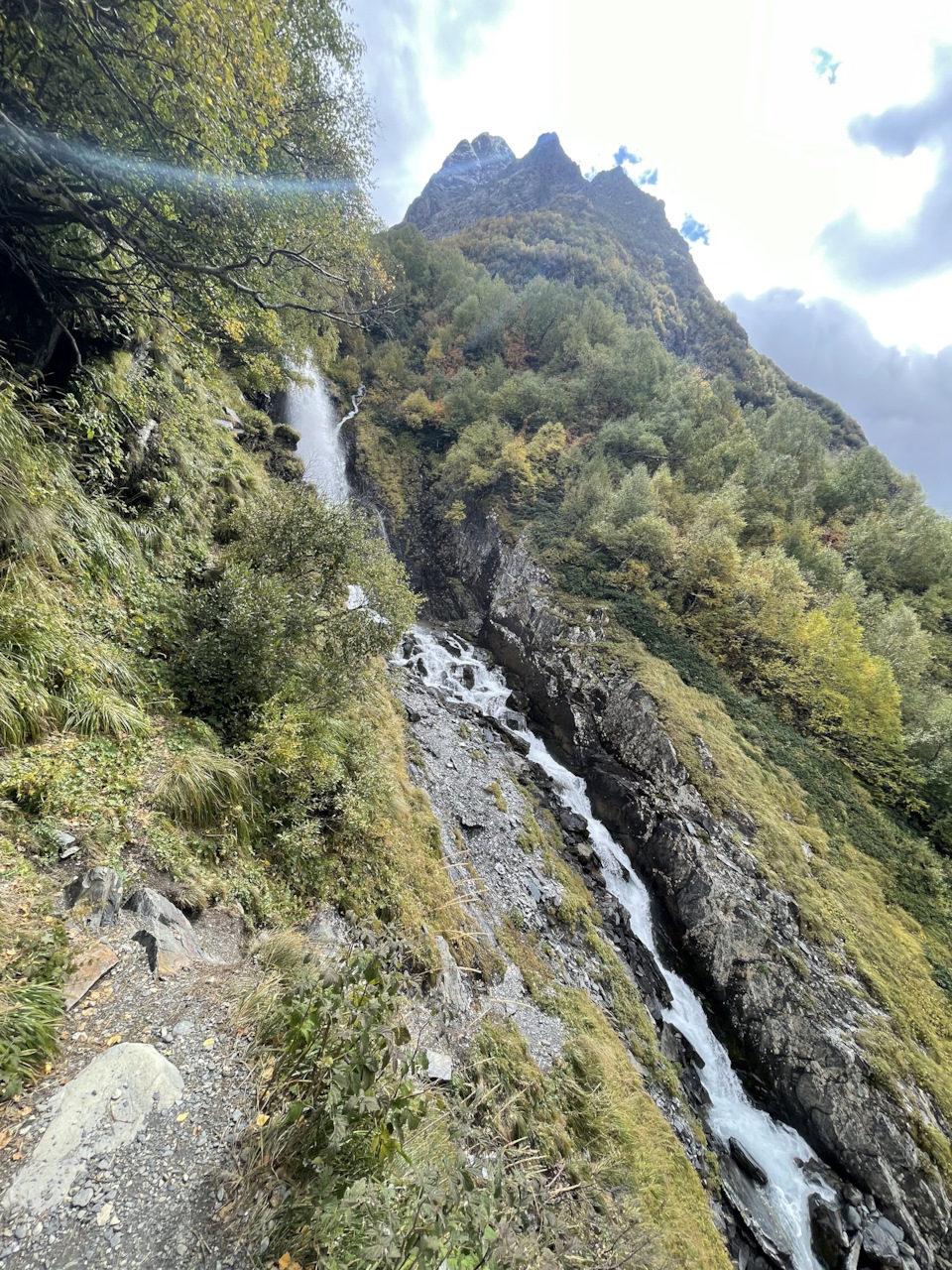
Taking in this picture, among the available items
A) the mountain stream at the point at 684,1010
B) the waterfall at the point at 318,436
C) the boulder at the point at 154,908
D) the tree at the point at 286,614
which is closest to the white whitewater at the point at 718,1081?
the mountain stream at the point at 684,1010

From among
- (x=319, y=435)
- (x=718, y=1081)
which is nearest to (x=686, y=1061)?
(x=718, y=1081)

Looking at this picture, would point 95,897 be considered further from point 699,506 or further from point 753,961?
point 699,506

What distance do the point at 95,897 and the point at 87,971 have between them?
647mm

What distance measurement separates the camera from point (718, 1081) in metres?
11.0

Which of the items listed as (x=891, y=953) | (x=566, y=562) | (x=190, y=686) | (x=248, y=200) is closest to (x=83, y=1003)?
(x=190, y=686)

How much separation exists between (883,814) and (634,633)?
37.1 feet

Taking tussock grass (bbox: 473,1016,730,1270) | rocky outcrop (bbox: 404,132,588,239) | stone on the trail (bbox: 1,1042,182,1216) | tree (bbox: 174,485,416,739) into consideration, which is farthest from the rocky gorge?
rocky outcrop (bbox: 404,132,588,239)

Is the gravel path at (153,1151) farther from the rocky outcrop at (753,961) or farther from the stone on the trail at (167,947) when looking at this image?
the rocky outcrop at (753,961)

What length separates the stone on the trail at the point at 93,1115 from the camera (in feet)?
7.53

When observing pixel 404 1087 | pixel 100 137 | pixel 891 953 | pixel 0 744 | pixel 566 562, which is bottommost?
pixel 0 744

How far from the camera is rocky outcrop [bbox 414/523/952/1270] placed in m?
9.09

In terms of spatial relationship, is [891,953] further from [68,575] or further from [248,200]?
[248,200]

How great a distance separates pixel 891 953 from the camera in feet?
40.2

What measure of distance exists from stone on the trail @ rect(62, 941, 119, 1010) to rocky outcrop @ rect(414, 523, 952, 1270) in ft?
47.4
